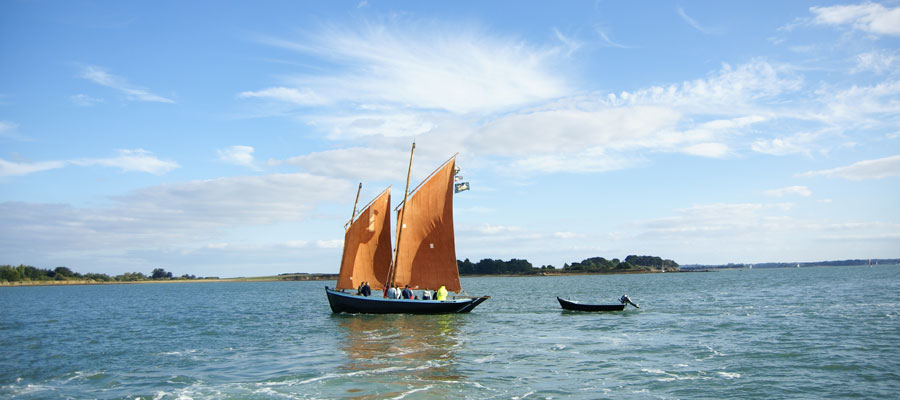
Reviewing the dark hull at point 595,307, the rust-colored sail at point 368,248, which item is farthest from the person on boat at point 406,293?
the dark hull at point 595,307

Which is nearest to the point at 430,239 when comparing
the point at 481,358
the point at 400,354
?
the point at 400,354

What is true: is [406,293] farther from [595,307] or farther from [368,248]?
[595,307]

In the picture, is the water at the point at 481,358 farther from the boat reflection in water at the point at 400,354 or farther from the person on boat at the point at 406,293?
the person on boat at the point at 406,293

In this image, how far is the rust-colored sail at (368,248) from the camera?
50125mm

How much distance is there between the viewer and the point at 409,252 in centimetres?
4884

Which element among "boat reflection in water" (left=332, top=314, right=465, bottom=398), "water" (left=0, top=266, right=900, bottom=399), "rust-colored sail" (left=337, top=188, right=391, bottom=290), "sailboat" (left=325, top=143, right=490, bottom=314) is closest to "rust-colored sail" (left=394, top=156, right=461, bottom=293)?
"sailboat" (left=325, top=143, right=490, bottom=314)

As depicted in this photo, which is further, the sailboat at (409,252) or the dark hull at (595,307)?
the dark hull at (595,307)

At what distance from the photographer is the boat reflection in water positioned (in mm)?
21875

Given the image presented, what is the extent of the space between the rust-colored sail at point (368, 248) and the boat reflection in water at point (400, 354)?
472cm

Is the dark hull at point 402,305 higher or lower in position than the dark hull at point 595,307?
higher

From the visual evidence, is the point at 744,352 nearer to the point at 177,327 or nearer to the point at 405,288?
the point at 405,288

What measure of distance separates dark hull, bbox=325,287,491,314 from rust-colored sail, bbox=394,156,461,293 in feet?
4.58

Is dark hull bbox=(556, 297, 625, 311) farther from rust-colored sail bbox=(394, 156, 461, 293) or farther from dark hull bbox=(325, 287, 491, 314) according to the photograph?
rust-colored sail bbox=(394, 156, 461, 293)

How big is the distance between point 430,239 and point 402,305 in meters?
5.78
